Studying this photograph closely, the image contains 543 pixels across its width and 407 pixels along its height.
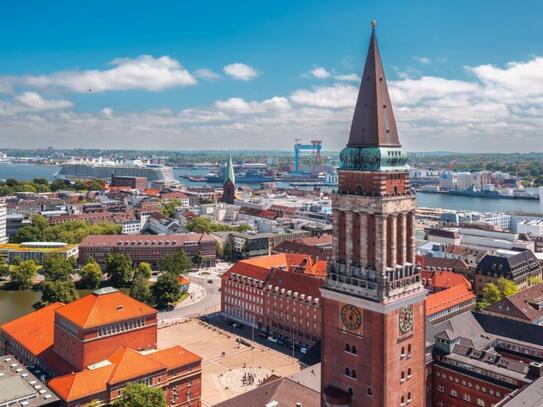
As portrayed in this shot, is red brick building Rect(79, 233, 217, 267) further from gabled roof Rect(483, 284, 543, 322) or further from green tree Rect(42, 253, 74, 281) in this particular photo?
gabled roof Rect(483, 284, 543, 322)

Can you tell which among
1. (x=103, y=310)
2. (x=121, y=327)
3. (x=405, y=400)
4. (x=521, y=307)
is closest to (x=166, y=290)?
(x=121, y=327)

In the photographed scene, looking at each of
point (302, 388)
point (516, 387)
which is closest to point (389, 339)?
point (302, 388)

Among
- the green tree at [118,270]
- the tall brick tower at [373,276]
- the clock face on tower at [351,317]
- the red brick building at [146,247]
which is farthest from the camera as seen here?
the red brick building at [146,247]

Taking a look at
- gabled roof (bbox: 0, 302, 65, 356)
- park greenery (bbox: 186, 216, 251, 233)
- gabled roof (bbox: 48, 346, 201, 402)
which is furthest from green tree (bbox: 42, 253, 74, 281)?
gabled roof (bbox: 48, 346, 201, 402)

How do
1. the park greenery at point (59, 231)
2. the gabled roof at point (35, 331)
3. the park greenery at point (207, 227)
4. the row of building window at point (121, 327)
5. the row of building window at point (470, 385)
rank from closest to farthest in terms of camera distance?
1. the row of building window at point (470, 385)
2. the row of building window at point (121, 327)
3. the gabled roof at point (35, 331)
4. the park greenery at point (59, 231)
5. the park greenery at point (207, 227)

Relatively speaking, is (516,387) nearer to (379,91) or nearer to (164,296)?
(379,91)

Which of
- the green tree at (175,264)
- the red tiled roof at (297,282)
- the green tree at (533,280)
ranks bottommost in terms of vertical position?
the green tree at (533,280)

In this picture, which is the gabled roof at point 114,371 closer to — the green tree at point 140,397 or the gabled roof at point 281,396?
the green tree at point 140,397

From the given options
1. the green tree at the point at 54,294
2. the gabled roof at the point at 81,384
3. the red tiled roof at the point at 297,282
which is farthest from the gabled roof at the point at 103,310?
the green tree at the point at 54,294
